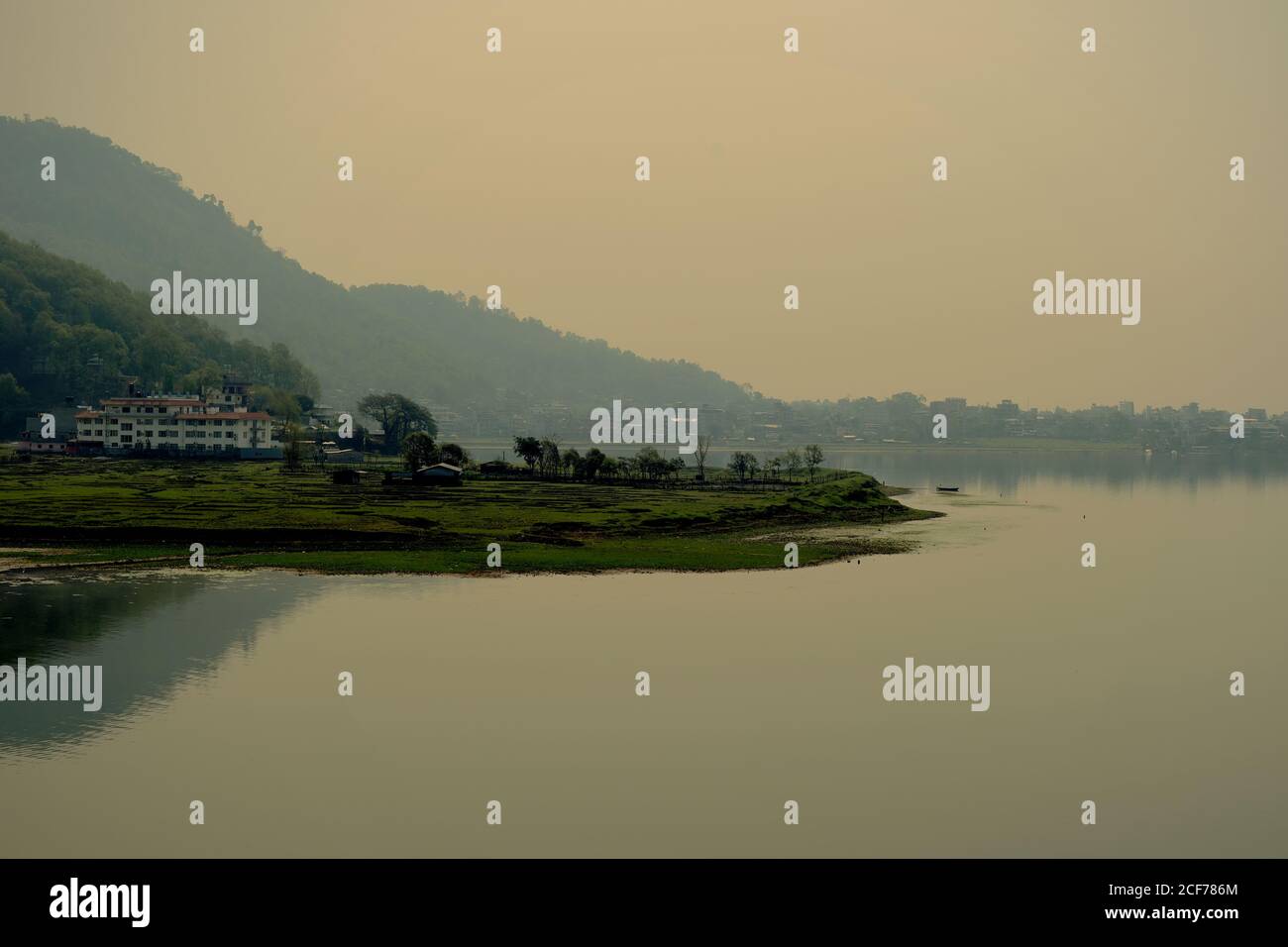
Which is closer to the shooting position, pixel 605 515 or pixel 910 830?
pixel 910 830

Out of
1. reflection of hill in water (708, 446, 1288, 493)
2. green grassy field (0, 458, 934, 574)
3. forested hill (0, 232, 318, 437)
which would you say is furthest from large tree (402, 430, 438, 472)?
forested hill (0, 232, 318, 437)

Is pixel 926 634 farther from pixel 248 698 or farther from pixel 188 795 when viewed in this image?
pixel 188 795

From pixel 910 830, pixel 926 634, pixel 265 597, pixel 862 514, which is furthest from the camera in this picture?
pixel 862 514

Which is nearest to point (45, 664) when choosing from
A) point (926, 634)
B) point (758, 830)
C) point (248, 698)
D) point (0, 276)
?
point (248, 698)

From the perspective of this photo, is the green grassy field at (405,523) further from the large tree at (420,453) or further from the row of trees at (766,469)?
the row of trees at (766,469)

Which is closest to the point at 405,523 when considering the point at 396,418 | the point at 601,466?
the point at 601,466

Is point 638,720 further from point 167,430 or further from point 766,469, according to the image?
point 167,430
